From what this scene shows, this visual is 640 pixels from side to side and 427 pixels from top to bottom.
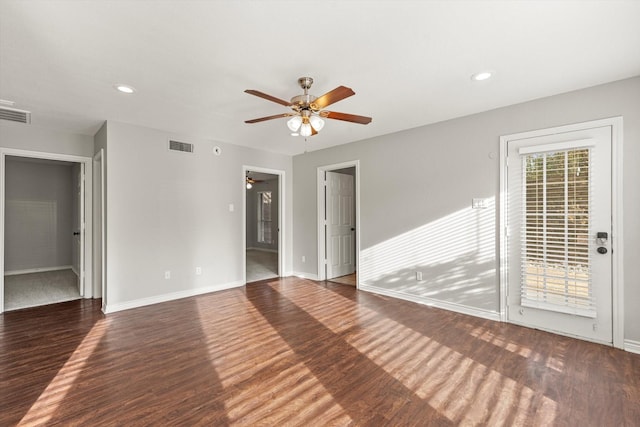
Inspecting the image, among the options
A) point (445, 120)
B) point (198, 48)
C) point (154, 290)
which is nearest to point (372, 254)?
point (445, 120)

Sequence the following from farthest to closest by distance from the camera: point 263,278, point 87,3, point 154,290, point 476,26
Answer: point 263,278, point 154,290, point 476,26, point 87,3

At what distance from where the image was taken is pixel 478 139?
12.3ft

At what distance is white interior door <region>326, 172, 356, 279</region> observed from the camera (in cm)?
589

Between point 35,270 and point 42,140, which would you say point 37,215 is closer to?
point 35,270

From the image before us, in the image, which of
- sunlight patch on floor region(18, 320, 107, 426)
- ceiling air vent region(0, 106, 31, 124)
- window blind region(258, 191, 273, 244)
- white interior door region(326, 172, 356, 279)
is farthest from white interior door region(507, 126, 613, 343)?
window blind region(258, 191, 273, 244)

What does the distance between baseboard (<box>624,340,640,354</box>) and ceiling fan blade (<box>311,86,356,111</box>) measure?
11.2 ft

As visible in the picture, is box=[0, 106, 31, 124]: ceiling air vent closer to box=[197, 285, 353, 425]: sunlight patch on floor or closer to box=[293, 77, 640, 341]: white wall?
box=[197, 285, 353, 425]: sunlight patch on floor

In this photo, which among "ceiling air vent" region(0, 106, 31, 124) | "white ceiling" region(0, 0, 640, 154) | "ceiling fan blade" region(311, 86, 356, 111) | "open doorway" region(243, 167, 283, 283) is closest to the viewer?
"white ceiling" region(0, 0, 640, 154)

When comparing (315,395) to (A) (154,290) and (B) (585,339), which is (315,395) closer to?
(B) (585,339)

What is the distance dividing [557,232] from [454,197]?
1158 millimetres

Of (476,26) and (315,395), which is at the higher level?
(476,26)

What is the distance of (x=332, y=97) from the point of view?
245 centimetres

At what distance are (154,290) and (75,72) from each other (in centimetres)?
294

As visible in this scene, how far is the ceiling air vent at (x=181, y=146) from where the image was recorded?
4.55 meters
